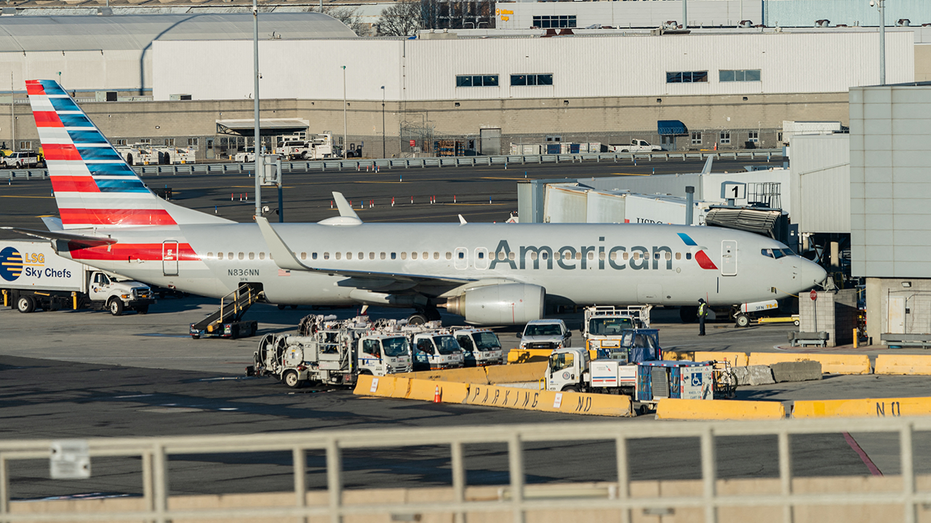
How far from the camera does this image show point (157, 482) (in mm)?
10664

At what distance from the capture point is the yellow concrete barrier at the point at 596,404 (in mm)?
30359

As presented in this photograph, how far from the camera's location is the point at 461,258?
46.3 meters

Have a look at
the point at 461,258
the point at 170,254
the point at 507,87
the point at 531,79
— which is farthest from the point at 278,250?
the point at 531,79

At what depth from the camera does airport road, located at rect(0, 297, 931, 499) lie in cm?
2288

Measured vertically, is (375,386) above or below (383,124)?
below

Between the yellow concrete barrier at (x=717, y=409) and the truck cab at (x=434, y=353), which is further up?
the truck cab at (x=434, y=353)

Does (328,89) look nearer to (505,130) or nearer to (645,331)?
(505,130)

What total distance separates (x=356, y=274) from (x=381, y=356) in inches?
396

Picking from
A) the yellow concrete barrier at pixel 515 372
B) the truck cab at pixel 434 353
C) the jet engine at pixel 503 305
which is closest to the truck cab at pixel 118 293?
the jet engine at pixel 503 305

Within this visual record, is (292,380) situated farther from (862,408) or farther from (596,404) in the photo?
(862,408)

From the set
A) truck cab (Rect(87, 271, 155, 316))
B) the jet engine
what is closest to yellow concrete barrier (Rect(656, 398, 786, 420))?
the jet engine

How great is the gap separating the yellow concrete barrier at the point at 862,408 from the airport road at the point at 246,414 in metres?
1.68

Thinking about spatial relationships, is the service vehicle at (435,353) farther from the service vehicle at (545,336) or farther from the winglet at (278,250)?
the winglet at (278,250)

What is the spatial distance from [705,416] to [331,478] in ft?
66.4
